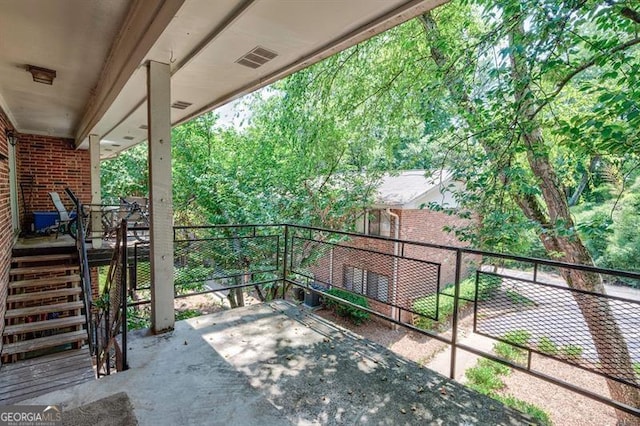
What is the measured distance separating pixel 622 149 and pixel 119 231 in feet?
15.4

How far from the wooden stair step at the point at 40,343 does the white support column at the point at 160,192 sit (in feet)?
8.47

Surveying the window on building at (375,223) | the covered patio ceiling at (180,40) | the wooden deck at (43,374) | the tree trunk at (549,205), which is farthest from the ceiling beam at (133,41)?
the window on building at (375,223)

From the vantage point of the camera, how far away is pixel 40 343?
4.27 m

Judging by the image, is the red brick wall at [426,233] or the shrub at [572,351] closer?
the shrub at [572,351]

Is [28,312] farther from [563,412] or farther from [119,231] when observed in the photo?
[563,412]

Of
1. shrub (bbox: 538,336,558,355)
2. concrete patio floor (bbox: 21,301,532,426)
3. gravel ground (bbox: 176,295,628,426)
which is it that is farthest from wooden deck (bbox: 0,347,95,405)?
shrub (bbox: 538,336,558,355)

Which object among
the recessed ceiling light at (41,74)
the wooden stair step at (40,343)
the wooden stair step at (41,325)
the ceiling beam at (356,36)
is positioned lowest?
the wooden stair step at (40,343)

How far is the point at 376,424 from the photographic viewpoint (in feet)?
6.18

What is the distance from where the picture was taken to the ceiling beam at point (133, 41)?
2.09 m

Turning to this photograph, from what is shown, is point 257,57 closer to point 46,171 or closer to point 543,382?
point 46,171

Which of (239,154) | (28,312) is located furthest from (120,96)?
(239,154)

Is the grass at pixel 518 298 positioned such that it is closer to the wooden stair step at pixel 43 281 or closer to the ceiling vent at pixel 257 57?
the ceiling vent at pixel 257 57

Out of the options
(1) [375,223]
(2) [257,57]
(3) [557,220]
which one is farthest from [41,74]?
(1) [375,223]

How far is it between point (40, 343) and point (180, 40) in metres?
4.42
